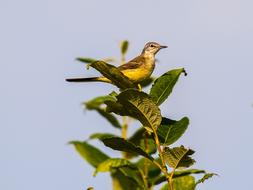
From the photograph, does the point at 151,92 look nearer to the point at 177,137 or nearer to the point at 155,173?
the point at 177,137

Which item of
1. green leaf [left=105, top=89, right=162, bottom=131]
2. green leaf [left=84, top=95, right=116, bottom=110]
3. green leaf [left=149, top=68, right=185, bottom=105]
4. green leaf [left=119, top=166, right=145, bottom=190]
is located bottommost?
green leaf [left=119, top=166, right=145, bottom=190]

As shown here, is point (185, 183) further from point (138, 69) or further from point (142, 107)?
point (138, 69)

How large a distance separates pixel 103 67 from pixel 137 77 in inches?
228

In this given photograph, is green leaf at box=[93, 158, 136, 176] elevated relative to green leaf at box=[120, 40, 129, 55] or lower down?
lower down

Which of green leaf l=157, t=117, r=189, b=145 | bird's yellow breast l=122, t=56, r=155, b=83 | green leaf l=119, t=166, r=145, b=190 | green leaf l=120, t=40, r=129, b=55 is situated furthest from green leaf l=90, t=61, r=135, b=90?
green leaf l=120, t=40, r=129, b=55

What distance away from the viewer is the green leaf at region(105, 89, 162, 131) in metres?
3.76

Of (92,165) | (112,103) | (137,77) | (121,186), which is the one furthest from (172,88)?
(137,77)

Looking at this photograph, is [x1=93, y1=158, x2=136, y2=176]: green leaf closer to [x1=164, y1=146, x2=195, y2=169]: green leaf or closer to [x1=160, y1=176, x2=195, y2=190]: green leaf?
[x1=160, y1=176, x2=195, y2=190]: green leaf

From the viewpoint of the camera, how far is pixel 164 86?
4.05 metres

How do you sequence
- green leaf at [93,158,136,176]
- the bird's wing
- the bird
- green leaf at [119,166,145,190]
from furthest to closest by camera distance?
the bird's wing < the bird < green leaf at [119,166,145,190] < green leaf at [93,158,136,176]

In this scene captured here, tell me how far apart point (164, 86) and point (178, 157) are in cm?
51

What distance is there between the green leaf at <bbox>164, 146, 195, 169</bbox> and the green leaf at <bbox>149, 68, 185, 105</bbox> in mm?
352

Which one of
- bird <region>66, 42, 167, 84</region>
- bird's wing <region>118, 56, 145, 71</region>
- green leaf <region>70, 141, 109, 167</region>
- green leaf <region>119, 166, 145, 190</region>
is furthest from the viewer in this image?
bird's wing <region>118, 56, 145, 71</region>

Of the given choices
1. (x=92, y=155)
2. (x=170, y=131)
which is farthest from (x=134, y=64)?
(x=170, y=131)
